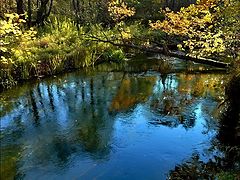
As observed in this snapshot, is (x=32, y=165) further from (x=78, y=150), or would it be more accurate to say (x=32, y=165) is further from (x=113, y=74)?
(x=113, y=74)

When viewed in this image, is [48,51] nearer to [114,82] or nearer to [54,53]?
[54,53]

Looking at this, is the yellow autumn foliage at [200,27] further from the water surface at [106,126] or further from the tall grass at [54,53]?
Answer: the tall grass at [54,53]

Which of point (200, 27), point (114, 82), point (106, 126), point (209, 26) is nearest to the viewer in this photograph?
point (106, 126)

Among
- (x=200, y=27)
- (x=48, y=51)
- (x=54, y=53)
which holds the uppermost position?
(x=200, y=27)

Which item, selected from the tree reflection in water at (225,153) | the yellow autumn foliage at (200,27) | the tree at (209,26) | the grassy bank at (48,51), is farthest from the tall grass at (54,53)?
the tree reflection in water at (225,153)

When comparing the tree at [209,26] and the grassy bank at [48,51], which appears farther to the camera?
the grassy bank at [48,51]

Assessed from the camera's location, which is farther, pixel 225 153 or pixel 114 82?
pixel 114 82

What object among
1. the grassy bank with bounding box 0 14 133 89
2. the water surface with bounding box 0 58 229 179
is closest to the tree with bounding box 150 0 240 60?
the water surface with bounding box 0 58 229 179

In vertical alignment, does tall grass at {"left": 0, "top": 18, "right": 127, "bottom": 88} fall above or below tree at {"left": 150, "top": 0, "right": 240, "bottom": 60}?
below

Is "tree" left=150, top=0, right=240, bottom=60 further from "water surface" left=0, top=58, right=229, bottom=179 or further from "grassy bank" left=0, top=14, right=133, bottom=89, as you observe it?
"grassy bank" left=0, top=14, right=133, bottom=89

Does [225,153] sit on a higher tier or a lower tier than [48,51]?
lower

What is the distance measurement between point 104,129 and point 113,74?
7255mm

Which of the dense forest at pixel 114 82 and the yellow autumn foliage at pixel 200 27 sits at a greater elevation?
the yellow autumn foliage at pixel 200 27

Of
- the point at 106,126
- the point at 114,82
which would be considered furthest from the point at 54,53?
the point at 106,126
